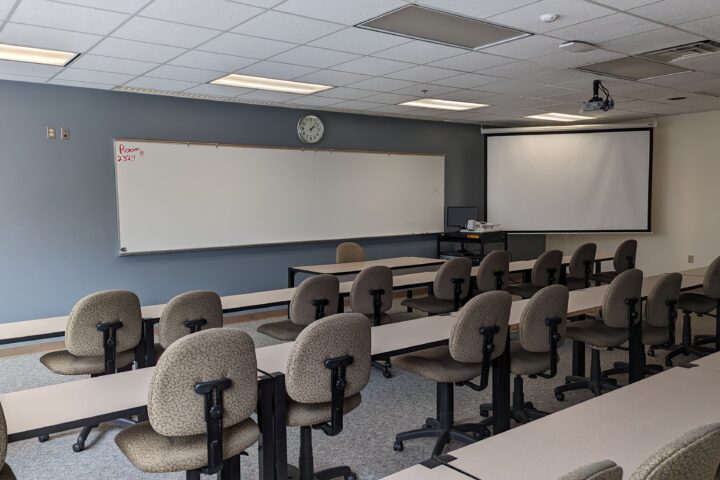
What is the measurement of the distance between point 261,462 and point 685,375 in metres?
1.84

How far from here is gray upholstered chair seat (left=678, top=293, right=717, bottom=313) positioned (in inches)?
Answer: 199

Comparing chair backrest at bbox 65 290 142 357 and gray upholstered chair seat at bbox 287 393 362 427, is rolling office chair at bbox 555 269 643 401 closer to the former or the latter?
gray upholstered chair seat at bbox 287 393 362 427

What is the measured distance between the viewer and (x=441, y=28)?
401 cm

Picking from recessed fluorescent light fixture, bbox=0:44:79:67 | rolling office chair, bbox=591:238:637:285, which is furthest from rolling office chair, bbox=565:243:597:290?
recessed fluorescent light fixture, bbox=0:44:79:67

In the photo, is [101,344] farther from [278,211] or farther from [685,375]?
[278,211]

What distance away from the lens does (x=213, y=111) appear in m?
6.67

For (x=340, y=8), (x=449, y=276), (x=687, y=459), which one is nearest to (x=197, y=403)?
(x=687, y=459)

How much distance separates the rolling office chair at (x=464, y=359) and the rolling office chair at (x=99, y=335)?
61.4 inches

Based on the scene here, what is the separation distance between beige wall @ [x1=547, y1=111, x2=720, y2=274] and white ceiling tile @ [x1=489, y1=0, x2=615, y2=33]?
6.01 meters

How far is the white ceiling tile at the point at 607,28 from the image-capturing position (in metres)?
3.87

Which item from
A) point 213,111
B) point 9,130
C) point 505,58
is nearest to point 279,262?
point 213,111

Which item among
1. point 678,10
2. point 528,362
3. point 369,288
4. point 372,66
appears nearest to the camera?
point 528,362

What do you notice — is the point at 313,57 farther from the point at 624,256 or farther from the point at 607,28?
the point at 624,256

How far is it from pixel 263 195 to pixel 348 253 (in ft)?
4.29
